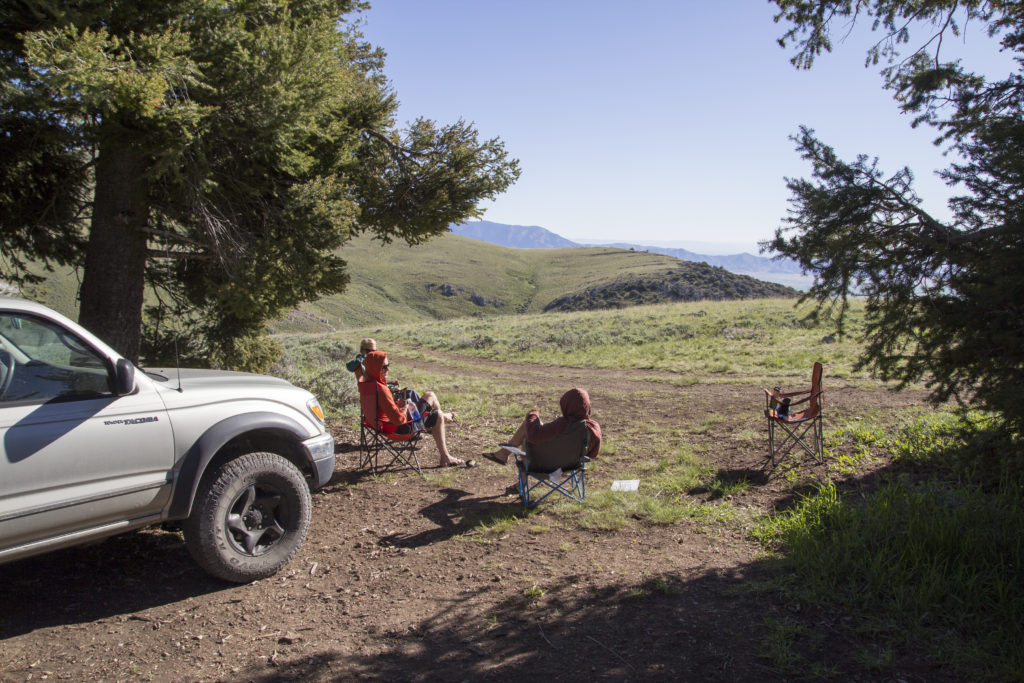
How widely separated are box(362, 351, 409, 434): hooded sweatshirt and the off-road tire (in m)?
2.26

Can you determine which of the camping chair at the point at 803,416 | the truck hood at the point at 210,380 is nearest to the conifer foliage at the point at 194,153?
the truck hood at the point at 210,380

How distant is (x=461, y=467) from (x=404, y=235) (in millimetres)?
4299

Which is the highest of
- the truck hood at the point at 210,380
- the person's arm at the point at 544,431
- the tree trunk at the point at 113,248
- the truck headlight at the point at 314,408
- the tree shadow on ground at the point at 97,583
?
the tree trunk at the point at 113,248

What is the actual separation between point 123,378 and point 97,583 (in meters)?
1.74

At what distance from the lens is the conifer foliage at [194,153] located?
5801 millimetres

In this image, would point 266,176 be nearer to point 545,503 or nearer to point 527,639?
point 545,503

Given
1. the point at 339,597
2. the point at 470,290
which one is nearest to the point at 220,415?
the point at 339,597

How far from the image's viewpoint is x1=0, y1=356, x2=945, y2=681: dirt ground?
3.36 m

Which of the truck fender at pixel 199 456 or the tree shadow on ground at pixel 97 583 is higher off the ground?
the truck fender at pixel 199 456

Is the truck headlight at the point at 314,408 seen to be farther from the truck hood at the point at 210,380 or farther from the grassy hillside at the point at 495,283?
the grassy hillside at the point at 495,283

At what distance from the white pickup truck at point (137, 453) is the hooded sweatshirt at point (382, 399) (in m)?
2.10

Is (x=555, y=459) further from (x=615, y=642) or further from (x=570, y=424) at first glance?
(x=615, y=642)

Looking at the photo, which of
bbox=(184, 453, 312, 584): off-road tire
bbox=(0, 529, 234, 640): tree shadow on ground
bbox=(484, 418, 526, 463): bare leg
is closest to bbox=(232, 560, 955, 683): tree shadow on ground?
bbox=(184, 453, 312, 584): off-road tire

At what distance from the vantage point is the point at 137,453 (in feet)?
12.5
